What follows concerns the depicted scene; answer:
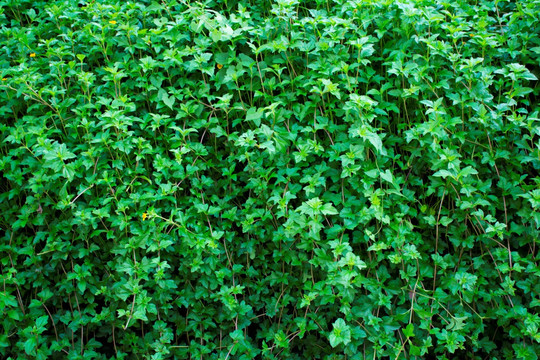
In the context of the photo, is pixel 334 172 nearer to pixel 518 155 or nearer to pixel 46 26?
pixel 518 155

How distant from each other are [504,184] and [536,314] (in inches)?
24.1

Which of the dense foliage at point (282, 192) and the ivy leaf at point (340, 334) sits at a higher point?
the dense foliage at point (282, 192)

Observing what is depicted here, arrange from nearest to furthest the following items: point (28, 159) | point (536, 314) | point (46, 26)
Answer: point (536, 314), point (28, 159), point (46, 26)

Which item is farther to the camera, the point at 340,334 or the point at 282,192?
the point at 282,192

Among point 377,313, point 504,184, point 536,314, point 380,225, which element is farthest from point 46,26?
point 536,314

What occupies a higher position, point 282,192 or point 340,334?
point 282,192

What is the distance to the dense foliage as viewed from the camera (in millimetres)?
2475

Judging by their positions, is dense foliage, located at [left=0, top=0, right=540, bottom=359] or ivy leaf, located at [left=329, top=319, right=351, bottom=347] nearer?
ivy leaf, located at [left=329, top=319, right=351, bottom=347]

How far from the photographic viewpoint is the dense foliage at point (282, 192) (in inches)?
97.4

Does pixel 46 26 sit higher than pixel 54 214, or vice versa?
pixel 46 26

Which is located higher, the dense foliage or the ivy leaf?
the dense foliage

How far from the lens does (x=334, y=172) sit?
8.57 feet

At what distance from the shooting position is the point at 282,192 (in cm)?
259

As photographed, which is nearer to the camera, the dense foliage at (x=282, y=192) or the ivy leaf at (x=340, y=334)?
→ the ivy leaf at (x=340, y=334)
